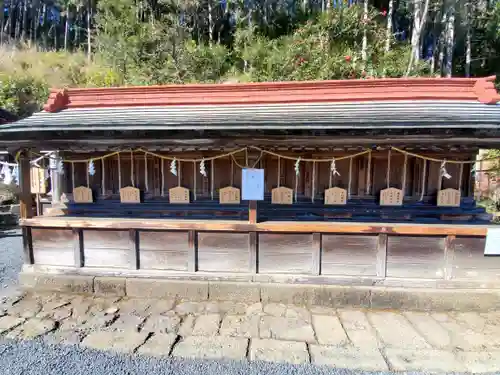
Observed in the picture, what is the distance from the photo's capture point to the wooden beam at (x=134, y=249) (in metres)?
4.34

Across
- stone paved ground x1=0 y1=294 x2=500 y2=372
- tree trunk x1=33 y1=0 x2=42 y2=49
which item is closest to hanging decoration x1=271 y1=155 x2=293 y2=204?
stone paved ground x1=0 y1=294 x2=500 y2=372

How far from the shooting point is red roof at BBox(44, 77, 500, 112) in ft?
15.4

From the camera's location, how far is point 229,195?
4672 millimetres

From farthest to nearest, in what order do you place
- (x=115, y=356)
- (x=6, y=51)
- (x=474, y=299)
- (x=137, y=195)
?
(x=6, y=51), (x=137, y=195), (x=474, y=299), (x=115, y=356)

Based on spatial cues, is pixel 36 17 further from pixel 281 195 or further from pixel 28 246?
pixel 281 195

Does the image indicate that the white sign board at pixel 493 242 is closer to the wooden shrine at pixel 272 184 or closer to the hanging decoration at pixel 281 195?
the wooden shrine at pixel 272 184

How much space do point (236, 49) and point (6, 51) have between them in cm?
2094

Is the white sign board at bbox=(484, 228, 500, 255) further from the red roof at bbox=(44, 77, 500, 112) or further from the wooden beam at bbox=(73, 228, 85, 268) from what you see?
the wooden beam at bbox=(73, 228, 85, 268)

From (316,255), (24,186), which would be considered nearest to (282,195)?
(316,255)

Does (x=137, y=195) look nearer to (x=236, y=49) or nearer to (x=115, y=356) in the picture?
(x=115, y=356)

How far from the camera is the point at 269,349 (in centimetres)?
310

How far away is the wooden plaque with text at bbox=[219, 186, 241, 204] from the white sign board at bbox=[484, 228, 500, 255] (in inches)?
149

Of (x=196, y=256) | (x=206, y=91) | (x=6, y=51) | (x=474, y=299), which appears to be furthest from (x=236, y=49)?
(x=6, y=51)

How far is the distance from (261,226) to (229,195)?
896 mm
